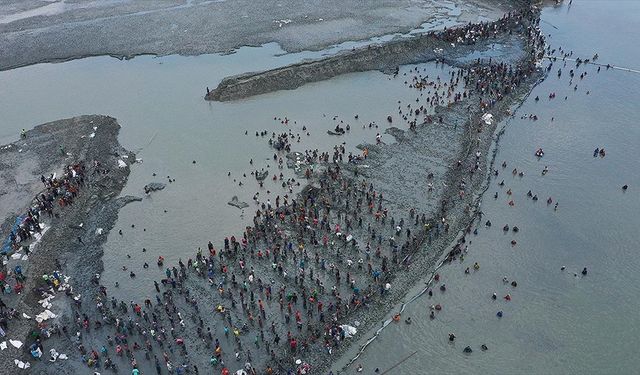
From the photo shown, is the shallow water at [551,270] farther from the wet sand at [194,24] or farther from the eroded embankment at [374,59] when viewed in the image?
the wet sand at [194,24]

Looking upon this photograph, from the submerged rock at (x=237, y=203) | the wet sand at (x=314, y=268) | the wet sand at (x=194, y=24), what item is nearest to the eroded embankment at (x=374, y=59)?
the wet sand at (x=194, y=24)

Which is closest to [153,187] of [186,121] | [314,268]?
[186,121]

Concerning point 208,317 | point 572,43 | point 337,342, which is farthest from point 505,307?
point 572,43

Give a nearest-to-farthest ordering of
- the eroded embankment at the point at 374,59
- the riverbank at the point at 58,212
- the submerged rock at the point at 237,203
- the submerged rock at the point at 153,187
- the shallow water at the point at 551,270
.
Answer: the shallow water at the point at 551,270
the riverbank at the point at 58,212
the submerged rock at the point at 237,203
the submerged rock at the point at 153,187
the eroded embankment at the point at 374,59

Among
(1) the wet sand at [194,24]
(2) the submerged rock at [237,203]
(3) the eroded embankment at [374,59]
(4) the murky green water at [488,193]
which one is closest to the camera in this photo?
(4) the murky green water at [488,193]

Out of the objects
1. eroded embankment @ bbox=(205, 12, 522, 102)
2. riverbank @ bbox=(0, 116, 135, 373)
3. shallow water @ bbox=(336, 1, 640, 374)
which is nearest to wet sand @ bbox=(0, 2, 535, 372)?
riverbank @ bbox=(0, 116, 135, 373)

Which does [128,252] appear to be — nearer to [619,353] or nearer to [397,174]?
[397,174]
